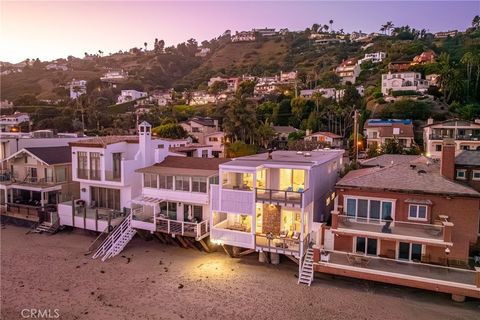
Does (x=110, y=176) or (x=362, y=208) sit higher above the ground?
(x=110, y=176)

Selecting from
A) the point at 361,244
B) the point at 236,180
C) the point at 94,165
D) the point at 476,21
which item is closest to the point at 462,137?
the point at 361,244

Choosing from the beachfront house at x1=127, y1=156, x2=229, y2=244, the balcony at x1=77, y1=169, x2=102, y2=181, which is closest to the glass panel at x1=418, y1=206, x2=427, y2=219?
the beachfront house at x1=127, y1=156, x2=229, y2=244

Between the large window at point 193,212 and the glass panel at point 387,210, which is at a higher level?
the glass panel at point 387,210

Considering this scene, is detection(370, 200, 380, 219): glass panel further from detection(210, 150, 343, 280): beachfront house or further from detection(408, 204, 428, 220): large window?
detection(210, 150, 343, 280): beachfront house

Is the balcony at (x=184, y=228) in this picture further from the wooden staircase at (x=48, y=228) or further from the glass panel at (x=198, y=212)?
the wooden staircase at (x=48, y=228)

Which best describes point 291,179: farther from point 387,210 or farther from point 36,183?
point 36,183

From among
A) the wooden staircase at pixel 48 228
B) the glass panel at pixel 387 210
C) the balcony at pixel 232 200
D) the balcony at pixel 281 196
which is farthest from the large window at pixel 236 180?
the wooden staircase at pixel 48 228
